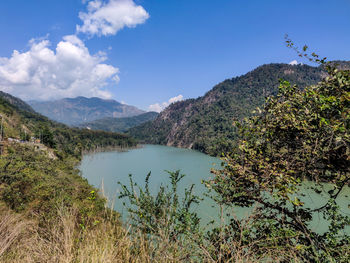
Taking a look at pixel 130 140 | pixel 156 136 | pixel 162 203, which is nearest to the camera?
pixel 162 203

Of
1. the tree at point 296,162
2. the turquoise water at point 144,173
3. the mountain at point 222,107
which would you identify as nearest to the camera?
the tree at point 296,162

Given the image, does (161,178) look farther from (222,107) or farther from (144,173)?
(222,107)

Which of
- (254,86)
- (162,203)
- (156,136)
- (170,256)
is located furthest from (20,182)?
(254,86)

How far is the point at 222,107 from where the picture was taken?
15462 centimetres

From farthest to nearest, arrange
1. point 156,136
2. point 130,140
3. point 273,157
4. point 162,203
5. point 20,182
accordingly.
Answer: point 156,136, point 130,140, point 20,182, point 273,157, point 162,203

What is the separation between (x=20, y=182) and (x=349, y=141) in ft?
62.8

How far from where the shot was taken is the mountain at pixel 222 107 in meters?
130

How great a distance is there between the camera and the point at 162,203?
326 cm

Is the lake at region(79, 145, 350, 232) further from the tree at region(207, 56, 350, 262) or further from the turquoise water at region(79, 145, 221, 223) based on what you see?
the tree at region(207, 56, 350, 262)

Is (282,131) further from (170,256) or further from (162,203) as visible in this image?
(170,256)

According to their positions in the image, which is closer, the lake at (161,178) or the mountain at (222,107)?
the lake at (161,178)

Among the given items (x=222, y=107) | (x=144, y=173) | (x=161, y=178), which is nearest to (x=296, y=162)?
(x=161, y=178)

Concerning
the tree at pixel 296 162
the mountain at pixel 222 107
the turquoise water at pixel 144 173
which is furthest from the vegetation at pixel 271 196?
the mountain at pixel 222 107

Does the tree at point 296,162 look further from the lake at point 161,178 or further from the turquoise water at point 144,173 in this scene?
the turquoise water at point 144,173
